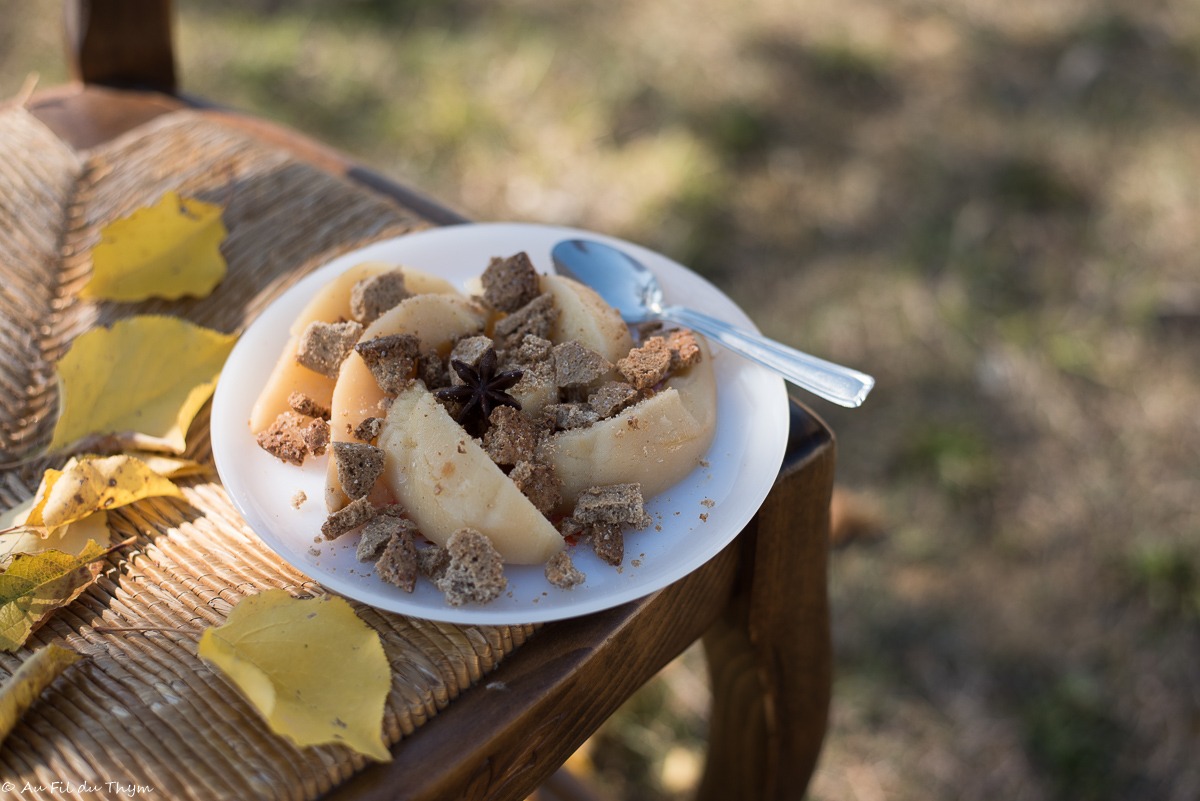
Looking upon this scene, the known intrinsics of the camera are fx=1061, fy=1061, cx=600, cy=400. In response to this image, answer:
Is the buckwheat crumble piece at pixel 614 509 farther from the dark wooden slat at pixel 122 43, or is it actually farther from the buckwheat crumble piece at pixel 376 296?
the dark wooden slat at pixel 122 43

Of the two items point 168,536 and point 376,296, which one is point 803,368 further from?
point 168,536

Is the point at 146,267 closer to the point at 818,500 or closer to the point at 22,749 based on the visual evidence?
the point at 22,749

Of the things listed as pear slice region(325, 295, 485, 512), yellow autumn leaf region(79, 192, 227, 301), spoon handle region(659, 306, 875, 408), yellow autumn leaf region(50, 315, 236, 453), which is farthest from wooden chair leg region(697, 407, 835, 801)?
yellow autumn leaf region(79, 192, 227, 301)

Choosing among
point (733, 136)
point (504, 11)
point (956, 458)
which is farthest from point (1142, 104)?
point (504, 11)

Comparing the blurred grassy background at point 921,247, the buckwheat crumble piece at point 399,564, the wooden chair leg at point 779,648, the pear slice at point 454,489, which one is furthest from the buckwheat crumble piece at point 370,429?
the blurred grassy background at point 921,247

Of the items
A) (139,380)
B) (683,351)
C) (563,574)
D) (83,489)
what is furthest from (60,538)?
(683,351)

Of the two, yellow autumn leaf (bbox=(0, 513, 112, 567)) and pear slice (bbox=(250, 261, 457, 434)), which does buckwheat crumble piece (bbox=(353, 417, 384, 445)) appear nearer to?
pear slice (bbox=(250, 261, 457, 434))
